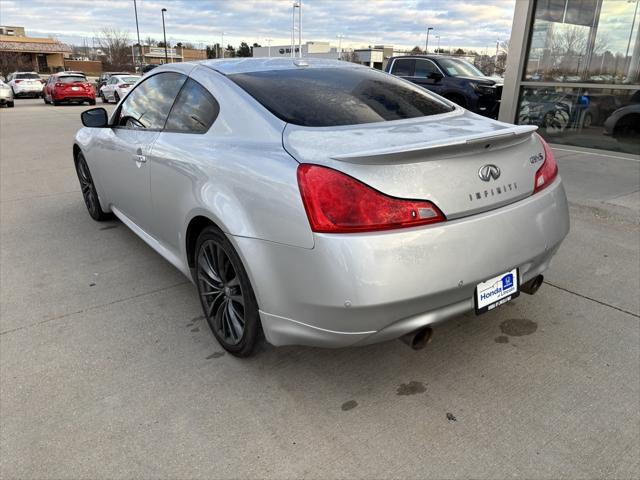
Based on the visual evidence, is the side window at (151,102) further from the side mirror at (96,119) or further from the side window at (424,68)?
the side window at (424,68)

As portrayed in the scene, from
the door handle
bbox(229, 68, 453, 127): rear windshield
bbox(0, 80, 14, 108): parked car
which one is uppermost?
bbox(229, 68, 453, 127): rear windshield

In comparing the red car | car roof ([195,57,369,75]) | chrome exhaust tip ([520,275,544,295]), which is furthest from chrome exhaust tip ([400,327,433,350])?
the red car

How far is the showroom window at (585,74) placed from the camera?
9016mm

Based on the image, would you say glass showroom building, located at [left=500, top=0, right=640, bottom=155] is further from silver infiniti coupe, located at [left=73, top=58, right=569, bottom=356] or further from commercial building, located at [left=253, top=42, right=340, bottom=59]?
commercial building, located at [left=253, top=42, right=340, bottom=59]

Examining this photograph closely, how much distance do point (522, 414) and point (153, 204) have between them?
8.21 ft

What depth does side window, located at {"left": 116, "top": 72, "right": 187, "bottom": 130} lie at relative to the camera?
11.0 feet

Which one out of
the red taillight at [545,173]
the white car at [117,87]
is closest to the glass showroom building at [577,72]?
the red taillight at [545,173]

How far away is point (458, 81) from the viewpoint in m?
11.5

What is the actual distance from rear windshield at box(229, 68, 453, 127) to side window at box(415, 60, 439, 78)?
949cm

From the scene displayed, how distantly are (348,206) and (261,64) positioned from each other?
5.35 feet

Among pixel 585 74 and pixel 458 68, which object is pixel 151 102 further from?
pixel 458 68

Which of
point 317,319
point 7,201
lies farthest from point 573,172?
point 7,201

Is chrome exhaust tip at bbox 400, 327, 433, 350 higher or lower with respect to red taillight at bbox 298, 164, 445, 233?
lower

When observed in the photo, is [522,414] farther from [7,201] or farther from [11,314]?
[7,201]
